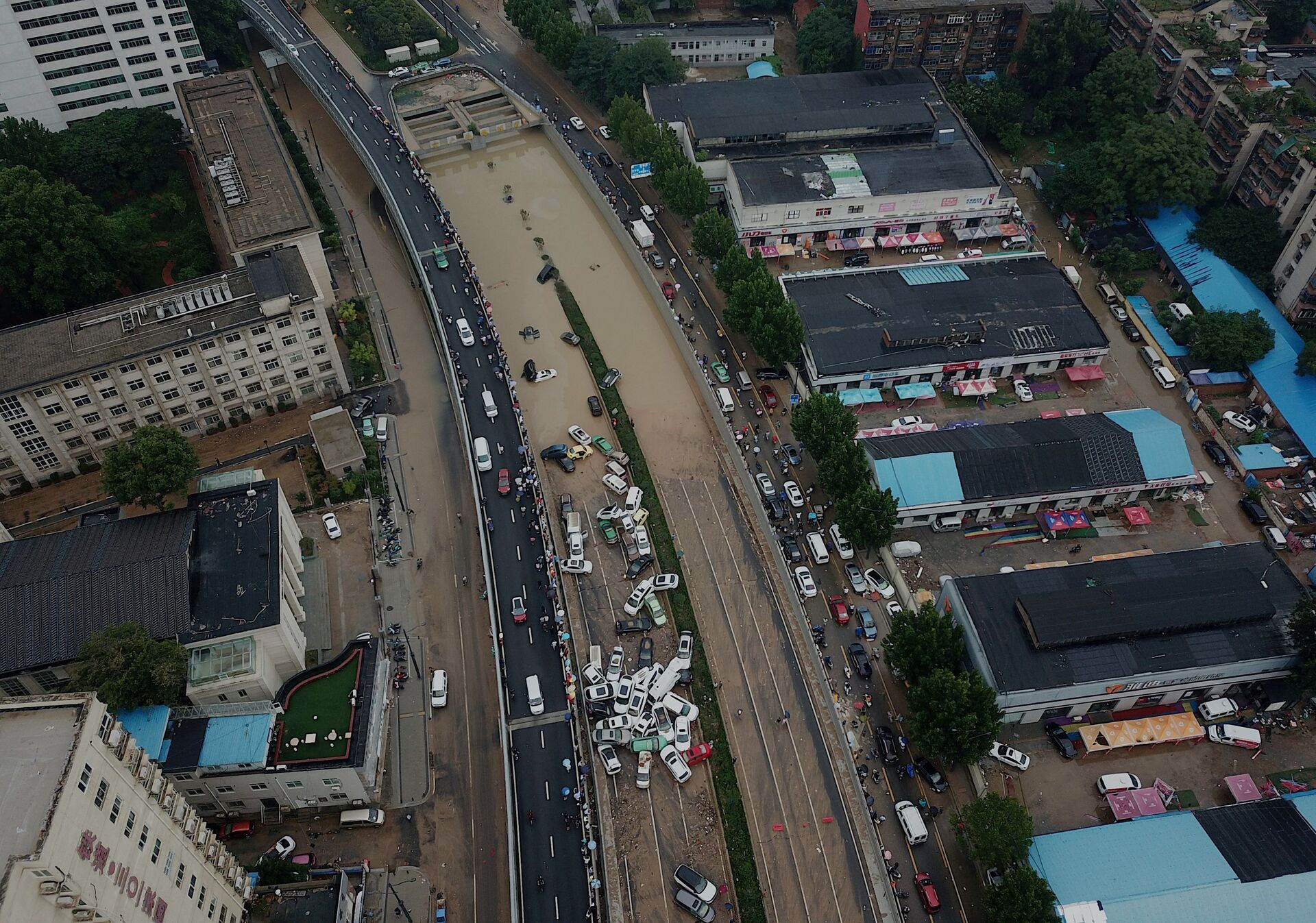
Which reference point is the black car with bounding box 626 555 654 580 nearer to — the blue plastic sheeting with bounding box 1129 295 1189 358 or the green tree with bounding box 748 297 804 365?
the green tree with bounding box 748 297 804 365

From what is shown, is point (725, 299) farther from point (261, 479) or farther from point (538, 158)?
point (261, 479)

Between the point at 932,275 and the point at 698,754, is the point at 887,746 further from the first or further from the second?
the point at 932,275

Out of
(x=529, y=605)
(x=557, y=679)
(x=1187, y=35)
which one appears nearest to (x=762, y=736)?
(x=557, y=679)

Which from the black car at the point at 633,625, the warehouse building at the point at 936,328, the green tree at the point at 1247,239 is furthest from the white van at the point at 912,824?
the green tree at the point at 1247,239

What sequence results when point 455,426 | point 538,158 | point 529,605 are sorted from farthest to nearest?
point 538,158
point 455,426
point 529,605

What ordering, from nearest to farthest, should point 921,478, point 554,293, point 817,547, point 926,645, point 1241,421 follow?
point 926,645
point 817,547
point 921,478
point 1241,421
point 554,293

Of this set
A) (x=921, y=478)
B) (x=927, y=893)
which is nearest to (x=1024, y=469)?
(x=921, y=478)

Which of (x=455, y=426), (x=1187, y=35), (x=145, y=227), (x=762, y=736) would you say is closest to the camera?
(x=762, y=736)
